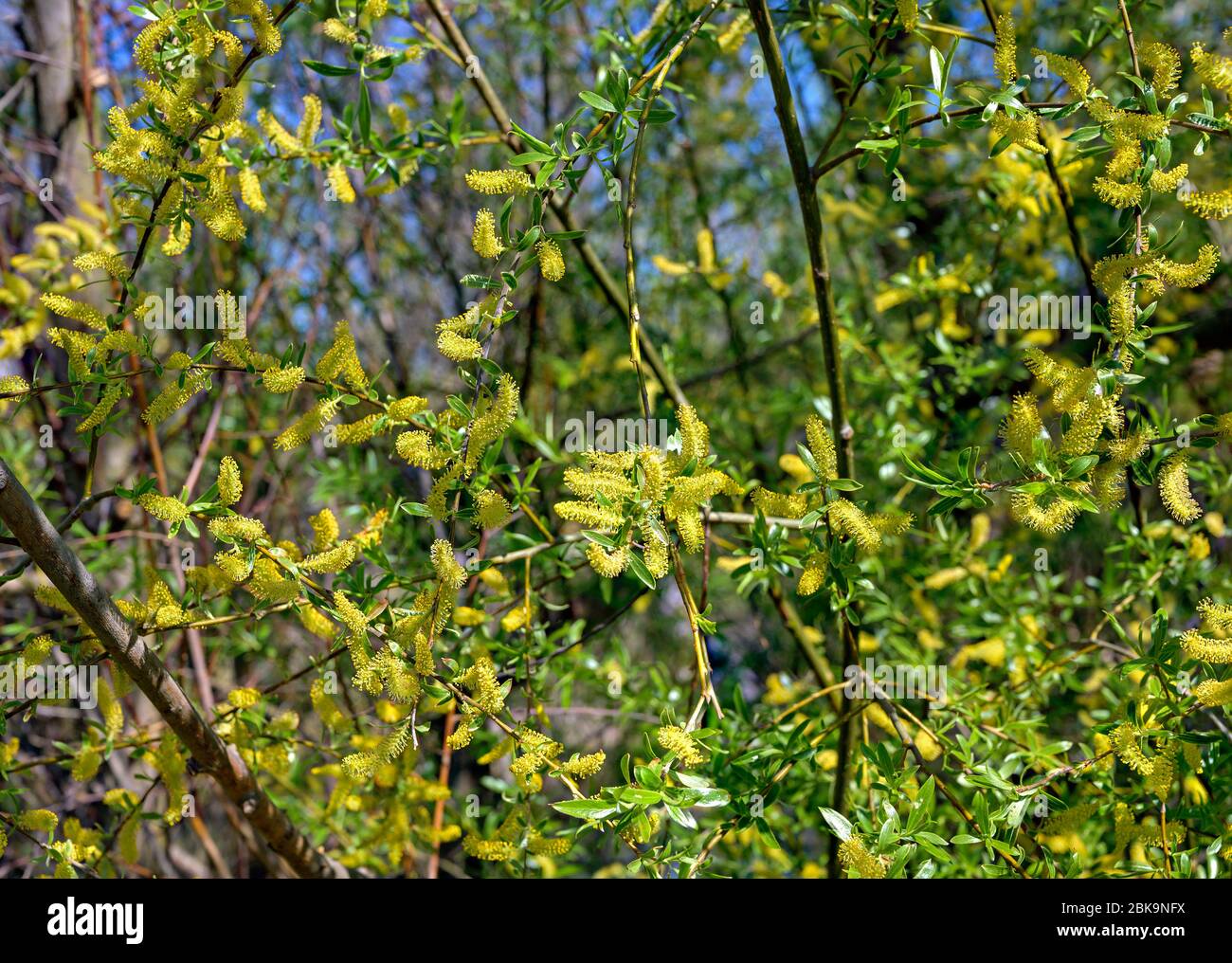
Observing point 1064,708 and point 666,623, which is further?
point 666,623

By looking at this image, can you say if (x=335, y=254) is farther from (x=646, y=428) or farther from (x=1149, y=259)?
(x=1149, y=259)

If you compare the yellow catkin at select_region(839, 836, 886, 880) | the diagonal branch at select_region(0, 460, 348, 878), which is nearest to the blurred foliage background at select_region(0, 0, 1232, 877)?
the yellow catkin at select_region(839, 836, 886, 880)

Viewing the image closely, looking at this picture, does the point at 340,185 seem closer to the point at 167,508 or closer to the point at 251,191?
the point at 251,191

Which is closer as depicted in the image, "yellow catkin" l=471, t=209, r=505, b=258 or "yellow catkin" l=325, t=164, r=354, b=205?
"yellow catkin" l=471, t=209, r=505, b=258

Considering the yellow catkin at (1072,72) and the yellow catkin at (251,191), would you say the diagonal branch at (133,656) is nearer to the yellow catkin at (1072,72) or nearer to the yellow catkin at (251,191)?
the yellow catkin at (251,191)

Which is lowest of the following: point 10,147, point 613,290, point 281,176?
point 613,290

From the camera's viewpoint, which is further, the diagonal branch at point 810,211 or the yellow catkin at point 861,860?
the diagonal branch at point 810,211

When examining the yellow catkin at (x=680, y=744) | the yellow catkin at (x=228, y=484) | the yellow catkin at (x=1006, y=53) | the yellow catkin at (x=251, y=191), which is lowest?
the yellow catkin at (x=680, y=744)

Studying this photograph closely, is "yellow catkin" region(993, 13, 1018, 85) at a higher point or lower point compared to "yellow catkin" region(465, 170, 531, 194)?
higher

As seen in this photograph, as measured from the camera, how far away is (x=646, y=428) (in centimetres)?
103

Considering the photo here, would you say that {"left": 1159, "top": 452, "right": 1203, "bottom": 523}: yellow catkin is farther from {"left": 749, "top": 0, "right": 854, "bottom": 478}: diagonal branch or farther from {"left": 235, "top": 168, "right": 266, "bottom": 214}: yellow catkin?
{"left": 235, "top": 168, "right": 266, "bottom": 214}: yellow catkin

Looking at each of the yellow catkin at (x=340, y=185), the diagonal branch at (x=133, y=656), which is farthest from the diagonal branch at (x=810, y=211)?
the diagonal branch at (x=133, y=656)

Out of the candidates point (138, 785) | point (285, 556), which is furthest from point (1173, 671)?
point (138, 785)

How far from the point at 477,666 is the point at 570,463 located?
819 millimetres
